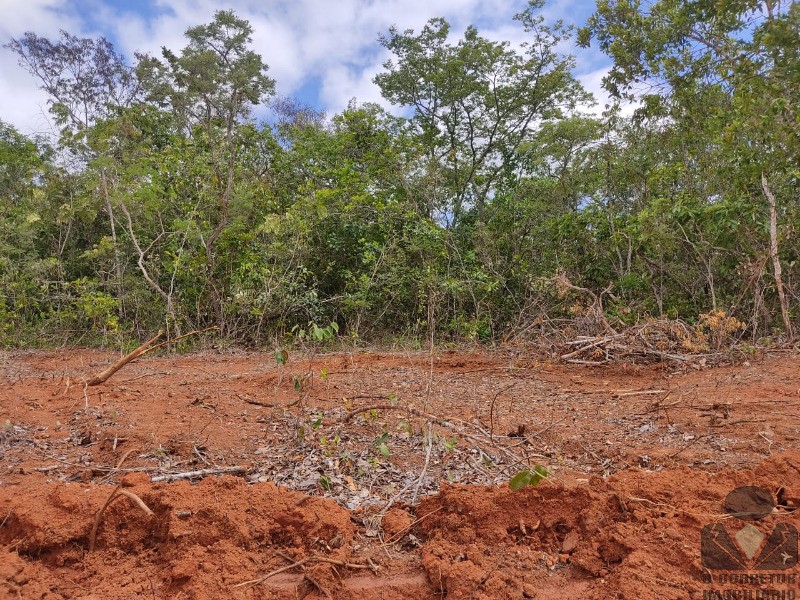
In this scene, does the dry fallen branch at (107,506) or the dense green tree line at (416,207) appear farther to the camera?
the dense green tree line at (416,207)

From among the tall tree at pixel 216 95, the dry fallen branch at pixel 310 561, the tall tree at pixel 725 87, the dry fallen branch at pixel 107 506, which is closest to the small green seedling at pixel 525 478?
the dry fallen branch at pixel 310 561

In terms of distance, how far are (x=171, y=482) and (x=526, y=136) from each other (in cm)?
1140

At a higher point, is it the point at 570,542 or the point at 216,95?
the point at 216,95

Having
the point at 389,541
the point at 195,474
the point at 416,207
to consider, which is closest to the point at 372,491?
the point at 389,541

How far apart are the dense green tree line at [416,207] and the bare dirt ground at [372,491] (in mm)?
3270

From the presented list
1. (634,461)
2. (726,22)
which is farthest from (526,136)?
(634,461)

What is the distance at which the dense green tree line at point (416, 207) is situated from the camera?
7.83m

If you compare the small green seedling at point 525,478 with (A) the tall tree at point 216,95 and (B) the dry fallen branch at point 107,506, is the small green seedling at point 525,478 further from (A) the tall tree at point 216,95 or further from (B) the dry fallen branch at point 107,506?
(A) the tall tree at point 216,95

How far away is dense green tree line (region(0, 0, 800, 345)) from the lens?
7.83 m

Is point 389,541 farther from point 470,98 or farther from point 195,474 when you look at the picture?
point 470,98

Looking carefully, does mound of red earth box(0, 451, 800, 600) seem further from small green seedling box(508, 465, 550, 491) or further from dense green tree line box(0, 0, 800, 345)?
dense green tree line box(0, 0, 800, 345)

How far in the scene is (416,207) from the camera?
10.5 meters

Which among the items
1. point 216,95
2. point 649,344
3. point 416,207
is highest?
point 216,95

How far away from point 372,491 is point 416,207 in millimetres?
8222
